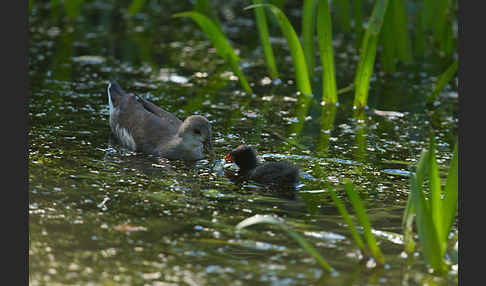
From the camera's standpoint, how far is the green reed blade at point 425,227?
5.27 meters

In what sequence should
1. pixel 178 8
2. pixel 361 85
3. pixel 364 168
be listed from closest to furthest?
pixel 364 168, pixel 361 85, pixel 178 8

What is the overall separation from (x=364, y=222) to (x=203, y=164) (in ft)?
10.2

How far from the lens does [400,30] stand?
11.7 metres

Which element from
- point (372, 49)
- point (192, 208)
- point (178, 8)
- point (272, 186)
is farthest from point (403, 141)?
point (178, 8)

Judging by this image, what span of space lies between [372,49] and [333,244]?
4.42 m

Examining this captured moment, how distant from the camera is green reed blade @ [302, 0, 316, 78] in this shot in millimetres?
10352

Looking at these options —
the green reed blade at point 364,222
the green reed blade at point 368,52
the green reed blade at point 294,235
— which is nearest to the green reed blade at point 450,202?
the green reed blade at point 364,222

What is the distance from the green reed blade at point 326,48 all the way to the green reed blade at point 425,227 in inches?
184

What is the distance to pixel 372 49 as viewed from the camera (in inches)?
384

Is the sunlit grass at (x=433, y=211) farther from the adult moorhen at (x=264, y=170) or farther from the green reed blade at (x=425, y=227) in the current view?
the adult moorhen at (x=264, y=170)

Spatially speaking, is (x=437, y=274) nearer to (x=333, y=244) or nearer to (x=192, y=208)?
(x=333, y=244)

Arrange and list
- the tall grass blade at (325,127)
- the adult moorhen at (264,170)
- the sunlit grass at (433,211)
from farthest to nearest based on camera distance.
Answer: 1. the tall grass blade at (325,127)
2. the adult moorhen at (264,170)
3. the sunlit grass at (433,211)

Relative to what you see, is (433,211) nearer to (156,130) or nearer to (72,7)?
(156,130)

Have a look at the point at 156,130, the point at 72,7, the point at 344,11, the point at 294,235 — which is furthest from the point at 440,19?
the point at 294,235
